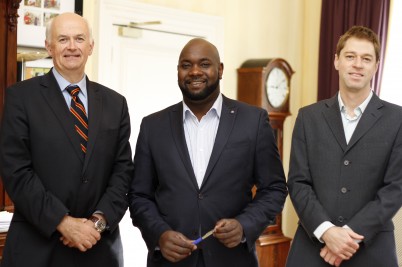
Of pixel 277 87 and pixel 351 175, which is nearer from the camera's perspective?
pixel 351 175

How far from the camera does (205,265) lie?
2377mm

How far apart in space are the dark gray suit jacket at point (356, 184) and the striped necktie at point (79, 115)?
0.84 meters

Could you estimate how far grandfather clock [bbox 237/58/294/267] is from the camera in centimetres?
487

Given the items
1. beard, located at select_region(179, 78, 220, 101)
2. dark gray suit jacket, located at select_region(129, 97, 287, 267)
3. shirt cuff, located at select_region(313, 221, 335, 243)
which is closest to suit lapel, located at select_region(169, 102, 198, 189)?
dark gray suit jacket, located at select_region(129, 97, 287, 267)

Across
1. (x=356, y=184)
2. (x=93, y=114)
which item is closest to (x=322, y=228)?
(x=356, y=184)

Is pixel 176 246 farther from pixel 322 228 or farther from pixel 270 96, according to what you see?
pixel 270 96

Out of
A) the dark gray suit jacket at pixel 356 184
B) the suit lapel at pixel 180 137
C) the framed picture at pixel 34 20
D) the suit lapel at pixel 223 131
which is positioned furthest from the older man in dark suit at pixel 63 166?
the framed picture at pixel 34 20

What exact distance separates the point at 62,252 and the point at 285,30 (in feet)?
12.2

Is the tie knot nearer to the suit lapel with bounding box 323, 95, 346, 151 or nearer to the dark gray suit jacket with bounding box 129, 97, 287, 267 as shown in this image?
the dark gray suit jacket with bounding box 129, 97, 287, 267

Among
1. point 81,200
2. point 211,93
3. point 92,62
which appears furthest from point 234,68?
point 81,200

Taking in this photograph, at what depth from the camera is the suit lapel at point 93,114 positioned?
7.58 ft

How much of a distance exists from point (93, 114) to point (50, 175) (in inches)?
11.4

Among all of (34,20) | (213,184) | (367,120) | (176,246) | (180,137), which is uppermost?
(34,20)

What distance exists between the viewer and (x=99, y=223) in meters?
2.28
